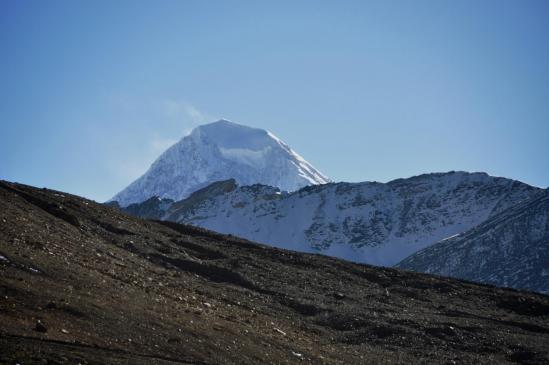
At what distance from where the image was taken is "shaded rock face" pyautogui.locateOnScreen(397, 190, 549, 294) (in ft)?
470

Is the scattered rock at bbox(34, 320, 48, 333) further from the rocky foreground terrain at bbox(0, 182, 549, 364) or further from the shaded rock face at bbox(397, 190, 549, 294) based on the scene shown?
the shaded rock face at bbox(397, 190, 549, 294)

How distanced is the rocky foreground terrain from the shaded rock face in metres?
102

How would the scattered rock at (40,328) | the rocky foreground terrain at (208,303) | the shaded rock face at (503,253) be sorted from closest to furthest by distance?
the scattered rock at (40,328), the rocky foreground terrain at (208,303), the shaded rock face at (503,253)

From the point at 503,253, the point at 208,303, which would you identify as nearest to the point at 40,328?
the point at 208,303

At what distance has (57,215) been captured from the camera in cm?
3828

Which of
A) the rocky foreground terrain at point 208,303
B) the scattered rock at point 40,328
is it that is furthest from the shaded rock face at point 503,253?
the scattered rock at point 40,328

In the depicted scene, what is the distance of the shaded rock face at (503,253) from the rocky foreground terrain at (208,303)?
10216 cm

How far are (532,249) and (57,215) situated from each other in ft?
435

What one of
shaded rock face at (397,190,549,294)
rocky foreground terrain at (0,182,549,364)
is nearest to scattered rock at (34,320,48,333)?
rocky foreground terrain at (0,182,549,364)

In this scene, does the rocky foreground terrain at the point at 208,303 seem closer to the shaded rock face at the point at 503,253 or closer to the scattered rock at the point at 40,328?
the scattered rock at the point at 40,328

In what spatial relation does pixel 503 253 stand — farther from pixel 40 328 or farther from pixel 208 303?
pixel 40 328

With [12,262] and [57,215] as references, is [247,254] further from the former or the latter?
[12,262]

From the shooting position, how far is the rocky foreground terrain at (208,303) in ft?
63.4

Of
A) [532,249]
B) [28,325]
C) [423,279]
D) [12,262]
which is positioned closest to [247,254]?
[423,279]
